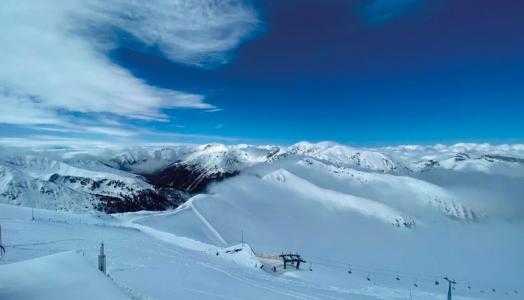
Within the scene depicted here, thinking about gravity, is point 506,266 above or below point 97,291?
below

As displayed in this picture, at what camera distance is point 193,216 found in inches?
3696

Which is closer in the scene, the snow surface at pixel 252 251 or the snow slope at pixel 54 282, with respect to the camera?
the snow slope at pixel 54 282

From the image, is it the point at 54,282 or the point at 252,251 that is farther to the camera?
the point at 252,251

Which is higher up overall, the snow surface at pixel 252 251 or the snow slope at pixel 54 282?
the snow slope at pixel 54 282

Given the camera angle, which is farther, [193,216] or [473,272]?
[473,272]

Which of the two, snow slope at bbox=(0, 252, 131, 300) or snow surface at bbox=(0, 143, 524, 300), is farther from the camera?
snow surface at bbox=(0, 143, 524, 300)

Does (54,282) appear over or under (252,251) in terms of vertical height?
over

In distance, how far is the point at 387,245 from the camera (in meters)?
152

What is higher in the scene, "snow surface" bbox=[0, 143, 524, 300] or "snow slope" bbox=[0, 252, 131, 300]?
"snow slope" bbox=[0, 252, 131, 300]

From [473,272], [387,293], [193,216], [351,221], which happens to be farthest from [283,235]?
[387,293]

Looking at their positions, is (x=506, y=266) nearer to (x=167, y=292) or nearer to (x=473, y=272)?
(x=473, y=272)

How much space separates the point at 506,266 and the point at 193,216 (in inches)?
5846

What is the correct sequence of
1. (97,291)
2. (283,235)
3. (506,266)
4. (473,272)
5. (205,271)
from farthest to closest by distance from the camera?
(506,266)
(473,272)
(283,235)
(205,271)
(97,291)

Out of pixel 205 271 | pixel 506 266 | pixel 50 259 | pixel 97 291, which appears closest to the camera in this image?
pixel 97 291
